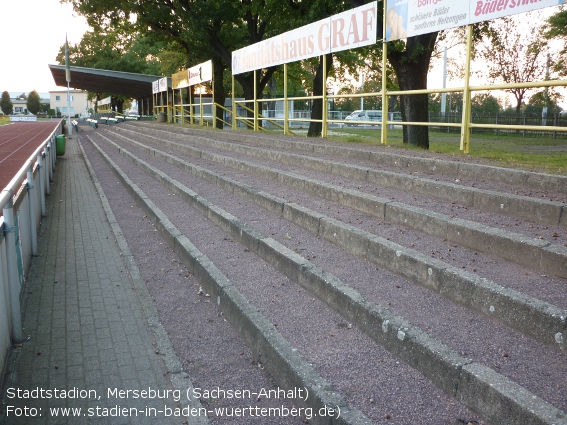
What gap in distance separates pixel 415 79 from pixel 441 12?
4423 mm

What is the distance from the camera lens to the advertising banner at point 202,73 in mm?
23344

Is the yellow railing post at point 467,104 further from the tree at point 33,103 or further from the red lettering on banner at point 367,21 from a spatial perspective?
the tree at point 33,103

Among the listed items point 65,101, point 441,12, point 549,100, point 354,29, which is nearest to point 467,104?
point 441,12

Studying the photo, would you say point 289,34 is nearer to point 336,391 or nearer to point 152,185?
point 152,185

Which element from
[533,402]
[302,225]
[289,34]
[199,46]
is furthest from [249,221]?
[199,46]

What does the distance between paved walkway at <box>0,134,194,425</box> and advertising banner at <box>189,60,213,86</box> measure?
56.7 ft

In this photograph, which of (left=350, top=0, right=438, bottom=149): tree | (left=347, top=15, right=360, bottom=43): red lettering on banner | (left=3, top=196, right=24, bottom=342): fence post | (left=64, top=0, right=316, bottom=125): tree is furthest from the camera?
(left=64, top=0, right=316, bottom=125): tree

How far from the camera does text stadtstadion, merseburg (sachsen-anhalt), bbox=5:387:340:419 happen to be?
3371 millimetres

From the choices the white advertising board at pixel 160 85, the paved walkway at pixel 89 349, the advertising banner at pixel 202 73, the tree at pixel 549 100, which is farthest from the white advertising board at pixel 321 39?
the tree at pixel 549 100

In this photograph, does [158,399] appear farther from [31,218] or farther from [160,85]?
[160,85]

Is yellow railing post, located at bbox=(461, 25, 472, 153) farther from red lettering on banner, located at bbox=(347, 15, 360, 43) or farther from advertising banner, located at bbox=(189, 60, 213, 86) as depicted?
advertising banner, located at bbox=(189, 60, 213, 86)

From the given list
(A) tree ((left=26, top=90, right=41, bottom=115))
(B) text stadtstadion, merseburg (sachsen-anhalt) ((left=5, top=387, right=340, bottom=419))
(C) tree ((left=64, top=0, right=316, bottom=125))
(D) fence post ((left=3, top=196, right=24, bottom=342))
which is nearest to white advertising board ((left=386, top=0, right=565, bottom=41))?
(B) text stadtstadion, merseburg (sachsen-anhalt) ((left=5, top=387, right=340, bottom=419))

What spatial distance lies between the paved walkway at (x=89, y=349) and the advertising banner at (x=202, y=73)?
17.3 metres

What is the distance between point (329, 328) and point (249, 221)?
10.2ft
